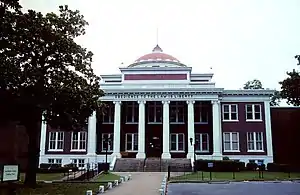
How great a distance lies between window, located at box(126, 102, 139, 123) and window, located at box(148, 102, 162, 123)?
5.06 ft

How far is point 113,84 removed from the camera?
143 feet

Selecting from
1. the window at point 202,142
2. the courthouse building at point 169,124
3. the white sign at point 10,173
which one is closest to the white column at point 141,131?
the courthouse building at point 169,124

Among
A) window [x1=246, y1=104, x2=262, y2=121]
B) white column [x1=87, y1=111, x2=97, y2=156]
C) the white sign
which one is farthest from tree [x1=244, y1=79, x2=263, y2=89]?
the white sign

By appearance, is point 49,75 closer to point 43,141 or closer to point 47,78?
point 47,78

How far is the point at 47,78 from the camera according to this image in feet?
74.4

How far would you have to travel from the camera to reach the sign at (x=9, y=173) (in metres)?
10.3

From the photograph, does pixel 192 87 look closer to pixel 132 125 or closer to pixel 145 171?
pixel 132 125

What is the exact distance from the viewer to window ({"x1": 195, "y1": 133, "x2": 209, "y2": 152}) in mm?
42875

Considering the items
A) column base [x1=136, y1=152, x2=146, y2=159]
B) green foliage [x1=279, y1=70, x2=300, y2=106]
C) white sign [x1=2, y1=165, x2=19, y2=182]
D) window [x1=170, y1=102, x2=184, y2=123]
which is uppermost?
green foliage [x1=279, y1=70, x2=300, y2=106]

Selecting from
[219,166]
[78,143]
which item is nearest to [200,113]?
[219,166]

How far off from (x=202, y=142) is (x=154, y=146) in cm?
572

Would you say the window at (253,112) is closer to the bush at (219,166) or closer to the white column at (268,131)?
the white column at (268,131)

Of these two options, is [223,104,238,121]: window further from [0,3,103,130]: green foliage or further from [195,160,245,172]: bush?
[0,3,103,130]: green foliage

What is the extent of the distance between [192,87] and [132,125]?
831 centimetres
